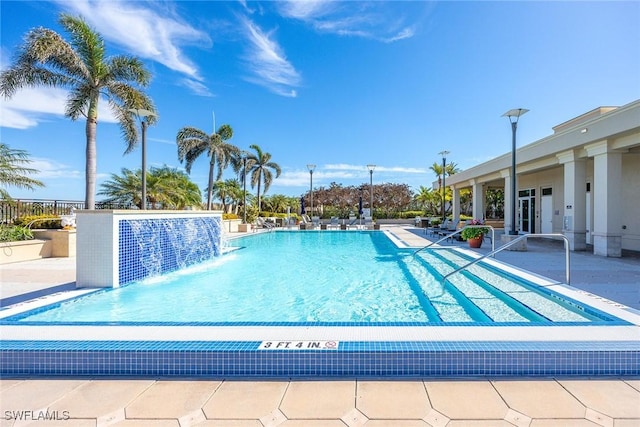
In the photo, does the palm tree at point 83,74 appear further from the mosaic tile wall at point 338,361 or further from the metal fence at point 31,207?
the mosaic tile wall at point 338,361

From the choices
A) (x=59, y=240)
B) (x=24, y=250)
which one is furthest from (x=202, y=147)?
(x=24, y=250)

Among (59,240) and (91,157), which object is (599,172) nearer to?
(59,240)

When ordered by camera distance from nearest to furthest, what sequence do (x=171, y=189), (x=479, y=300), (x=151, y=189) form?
1. (x=479, y=300)
2. (x=151, y=189)
3. (x=171, y=189)

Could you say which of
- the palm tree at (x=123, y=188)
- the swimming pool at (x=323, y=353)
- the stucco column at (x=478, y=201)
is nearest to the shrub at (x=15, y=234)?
the swimming pool at (x=323, y=353)

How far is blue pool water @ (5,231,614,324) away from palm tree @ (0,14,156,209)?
25.3 feet

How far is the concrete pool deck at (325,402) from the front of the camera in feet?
7.30

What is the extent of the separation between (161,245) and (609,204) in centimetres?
1183

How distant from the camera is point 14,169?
33.4 feet

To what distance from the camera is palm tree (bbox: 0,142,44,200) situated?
32.6 ft

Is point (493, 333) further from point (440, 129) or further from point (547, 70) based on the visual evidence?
point (440, 129)

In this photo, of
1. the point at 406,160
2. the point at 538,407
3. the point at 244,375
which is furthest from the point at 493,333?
the point at 406,160

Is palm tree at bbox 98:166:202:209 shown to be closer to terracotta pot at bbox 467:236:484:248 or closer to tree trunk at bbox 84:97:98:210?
tree trunk at bbox 84:97:98:210

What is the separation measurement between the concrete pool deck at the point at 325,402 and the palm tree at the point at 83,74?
36.6 ft

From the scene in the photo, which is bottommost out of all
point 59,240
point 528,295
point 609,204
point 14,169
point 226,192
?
point 528,295
